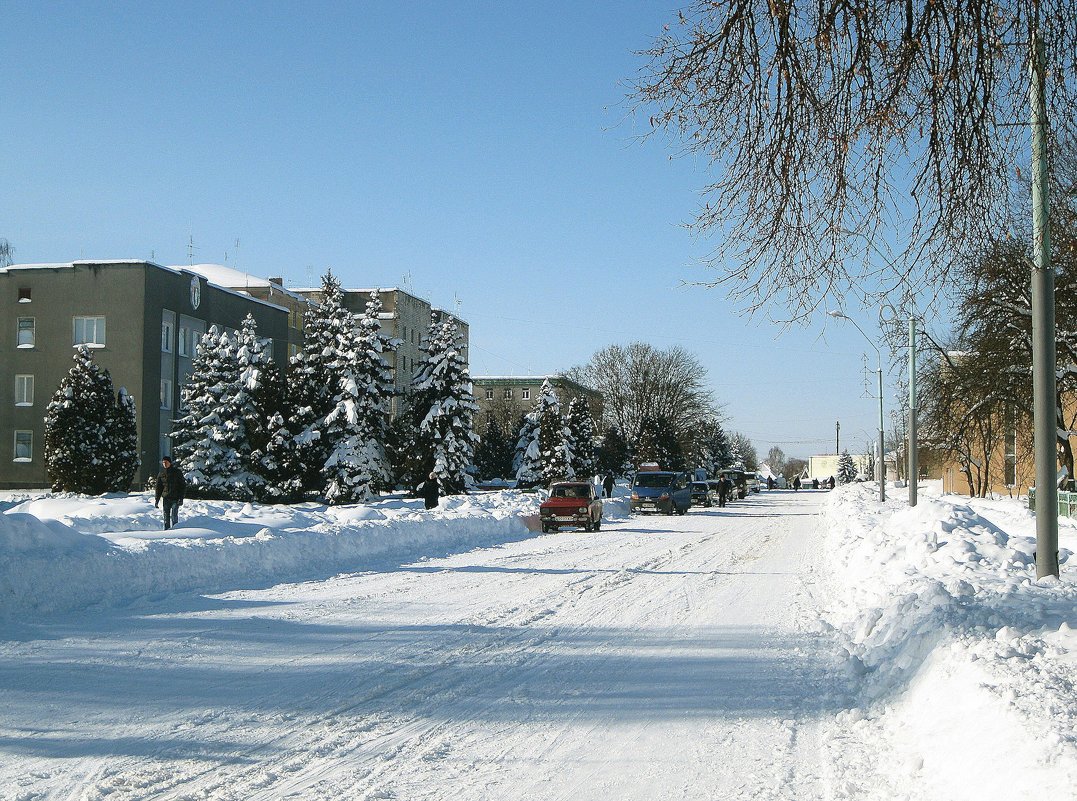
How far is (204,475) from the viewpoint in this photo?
5159 centimetres

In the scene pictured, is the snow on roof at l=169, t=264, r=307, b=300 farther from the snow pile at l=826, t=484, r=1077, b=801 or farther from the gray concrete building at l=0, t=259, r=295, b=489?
the snow pile at l=826, t=484, r=1077, b=801

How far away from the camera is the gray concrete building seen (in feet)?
190

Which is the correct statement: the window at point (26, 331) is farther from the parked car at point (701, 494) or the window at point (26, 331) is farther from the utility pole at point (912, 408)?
the utility pole at point (912, 408)

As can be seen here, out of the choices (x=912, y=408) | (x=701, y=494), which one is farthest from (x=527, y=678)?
(x=701, y=494)

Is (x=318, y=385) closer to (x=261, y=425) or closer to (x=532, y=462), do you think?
(x=261, y=425)

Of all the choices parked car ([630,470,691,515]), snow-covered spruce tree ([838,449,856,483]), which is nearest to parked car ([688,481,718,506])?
parked car ([630,470,691,515])

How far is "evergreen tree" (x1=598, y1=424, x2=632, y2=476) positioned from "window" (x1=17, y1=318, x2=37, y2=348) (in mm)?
41330

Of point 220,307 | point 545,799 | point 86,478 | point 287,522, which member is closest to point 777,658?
point 545,799

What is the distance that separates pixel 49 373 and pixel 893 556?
182 feet

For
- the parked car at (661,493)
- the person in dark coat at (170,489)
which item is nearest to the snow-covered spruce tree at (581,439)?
the parked car at (661,493)

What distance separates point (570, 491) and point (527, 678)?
85.3 ft

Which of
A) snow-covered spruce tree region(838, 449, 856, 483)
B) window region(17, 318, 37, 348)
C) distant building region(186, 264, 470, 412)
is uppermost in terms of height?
distant building region(186, 264, 470, 412)

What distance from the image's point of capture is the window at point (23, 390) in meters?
58.8

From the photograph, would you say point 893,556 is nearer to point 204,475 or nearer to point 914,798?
point 914,798
